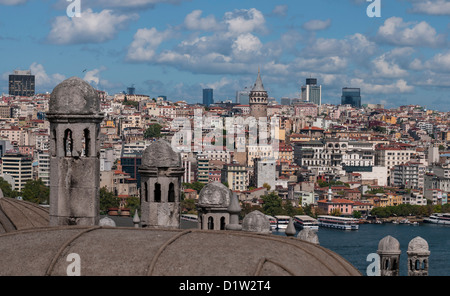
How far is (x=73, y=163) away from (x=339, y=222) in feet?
237

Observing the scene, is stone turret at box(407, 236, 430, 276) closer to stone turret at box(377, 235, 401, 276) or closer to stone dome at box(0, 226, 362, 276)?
stone turret at box(377, 235, 401, 276)

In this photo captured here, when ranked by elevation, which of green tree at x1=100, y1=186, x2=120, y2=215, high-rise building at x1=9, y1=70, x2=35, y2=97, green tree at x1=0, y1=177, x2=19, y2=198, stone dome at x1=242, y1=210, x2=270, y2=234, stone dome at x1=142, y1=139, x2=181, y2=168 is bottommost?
green tree at x1=100, y1=186, x2=120, y2=215

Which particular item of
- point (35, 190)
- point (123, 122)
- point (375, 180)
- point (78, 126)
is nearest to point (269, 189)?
point (375, 180)

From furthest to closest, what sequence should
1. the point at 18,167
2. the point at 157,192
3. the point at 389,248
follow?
the point at 18,167
the point at 389,248
the point at 157,192

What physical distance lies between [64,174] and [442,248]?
57728mm

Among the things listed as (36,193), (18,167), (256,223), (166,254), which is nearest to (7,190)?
(36,193)

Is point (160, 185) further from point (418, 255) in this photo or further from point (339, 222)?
point (339, 222)

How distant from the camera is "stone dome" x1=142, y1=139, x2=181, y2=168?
9016 mm

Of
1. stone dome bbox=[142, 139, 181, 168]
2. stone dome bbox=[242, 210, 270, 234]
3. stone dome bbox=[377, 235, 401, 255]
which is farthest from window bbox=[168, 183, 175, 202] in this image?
stone dome bbox=[377, 235, 401, 255]

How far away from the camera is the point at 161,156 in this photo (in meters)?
9.05

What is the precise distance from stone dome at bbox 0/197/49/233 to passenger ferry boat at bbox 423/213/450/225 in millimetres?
76394
